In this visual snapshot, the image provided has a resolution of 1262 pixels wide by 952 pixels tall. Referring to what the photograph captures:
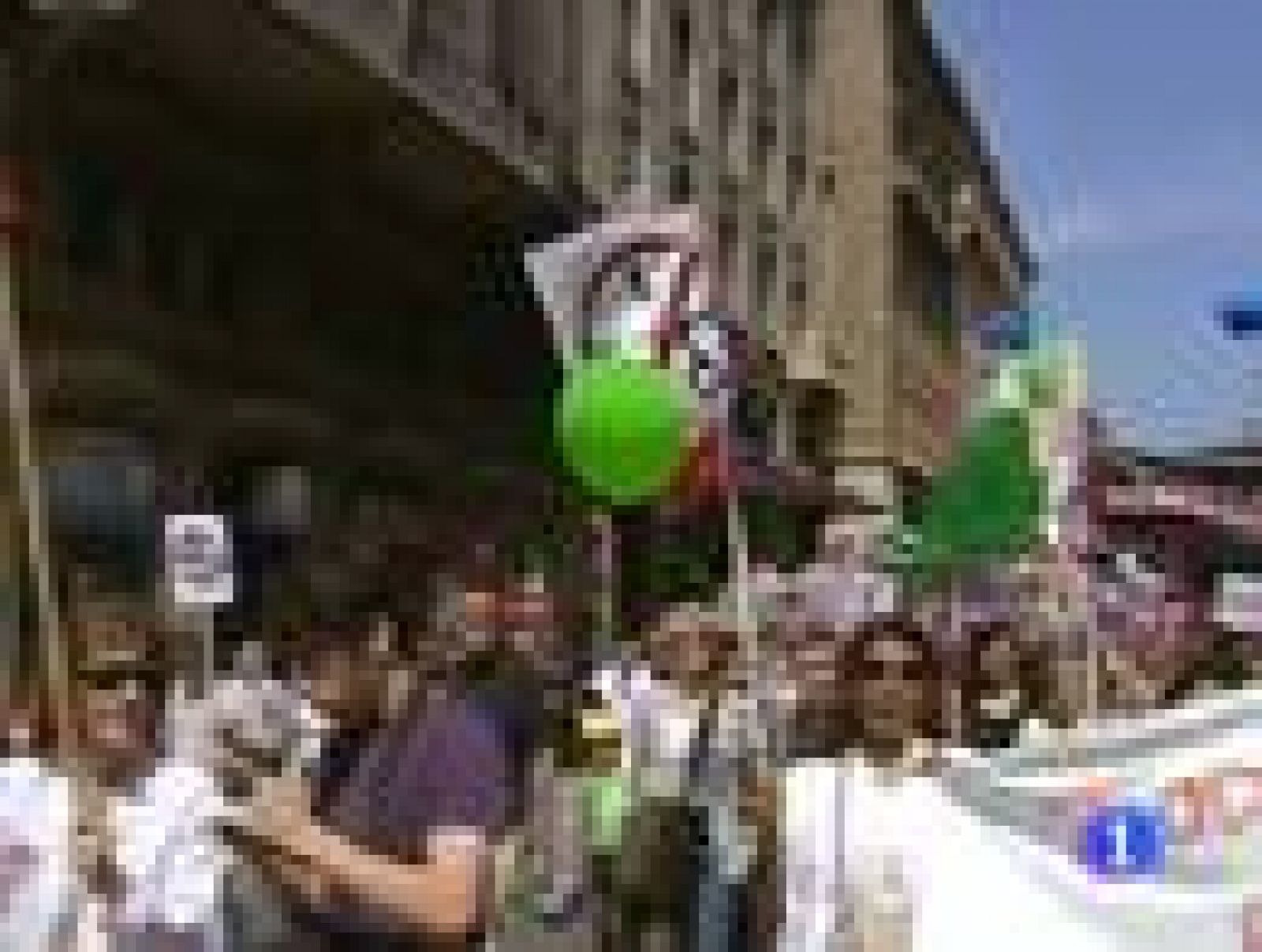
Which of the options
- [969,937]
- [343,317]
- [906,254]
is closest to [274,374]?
[343,317]

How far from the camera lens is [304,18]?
12094 millimetres

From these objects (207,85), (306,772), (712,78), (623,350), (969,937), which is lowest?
(969,937)

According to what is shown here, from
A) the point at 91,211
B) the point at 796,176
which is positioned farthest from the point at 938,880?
the point at 796,176

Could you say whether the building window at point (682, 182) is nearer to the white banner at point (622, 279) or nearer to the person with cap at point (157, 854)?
the white banner at point (622, 279)

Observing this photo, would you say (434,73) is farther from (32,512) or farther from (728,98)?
(728,98)

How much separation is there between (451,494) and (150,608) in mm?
8824

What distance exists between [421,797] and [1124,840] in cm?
176

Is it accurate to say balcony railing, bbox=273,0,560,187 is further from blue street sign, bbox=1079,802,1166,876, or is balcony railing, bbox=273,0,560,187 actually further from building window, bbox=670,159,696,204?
building window, bbox=670,159,696,204

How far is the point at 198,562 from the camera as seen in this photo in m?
8.22

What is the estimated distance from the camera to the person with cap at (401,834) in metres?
4.79

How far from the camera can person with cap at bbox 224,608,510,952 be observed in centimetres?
479

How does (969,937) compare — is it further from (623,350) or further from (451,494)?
(451,494)

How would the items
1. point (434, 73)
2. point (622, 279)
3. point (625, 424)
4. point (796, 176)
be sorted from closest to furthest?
point (625, 424)
point (622, 279)
point (434, 73)
point (796, 176)

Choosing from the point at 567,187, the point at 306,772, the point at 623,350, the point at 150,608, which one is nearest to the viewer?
the point at 306,772
